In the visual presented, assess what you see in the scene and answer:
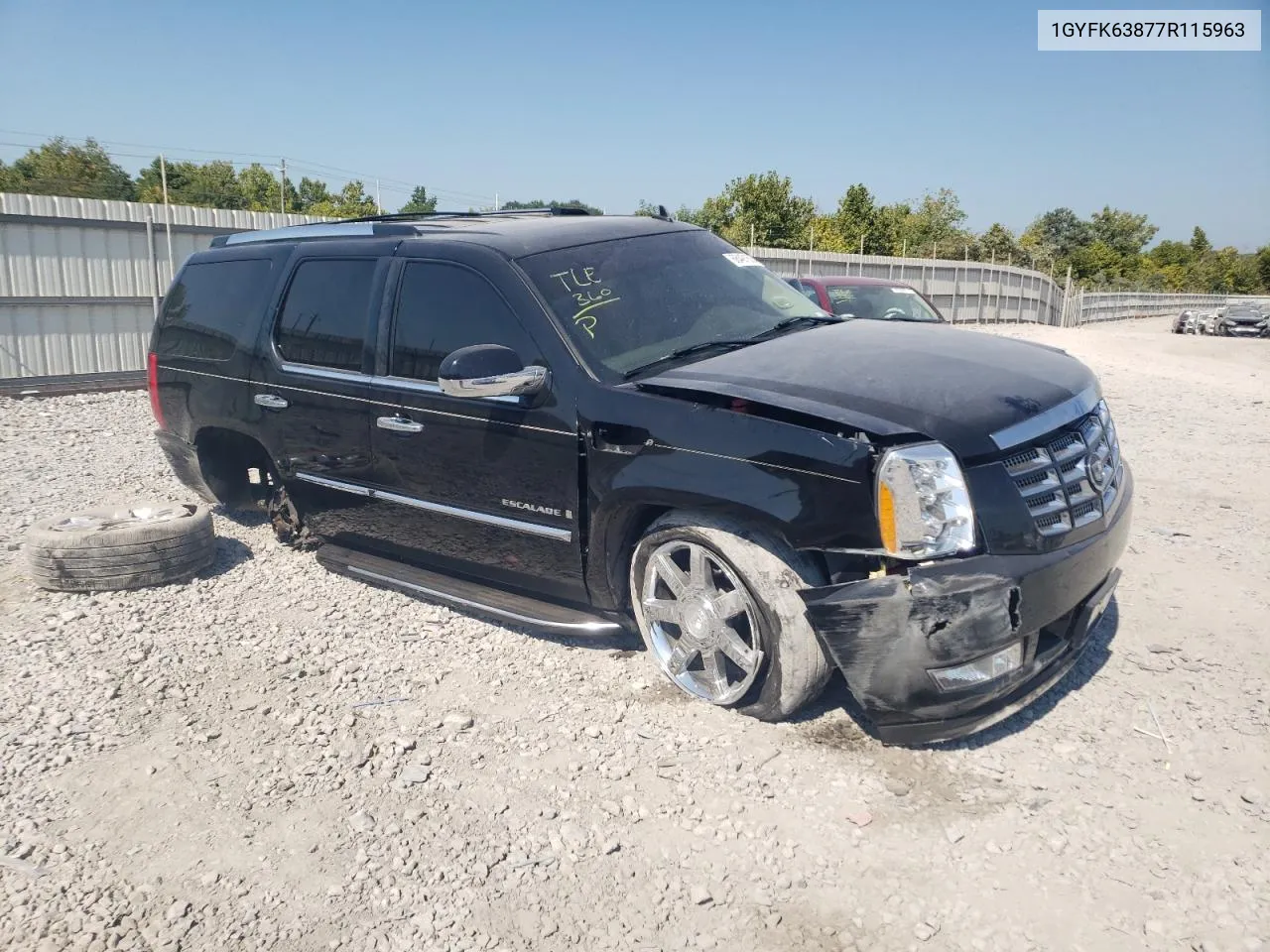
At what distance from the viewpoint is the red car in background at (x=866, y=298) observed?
405 inches

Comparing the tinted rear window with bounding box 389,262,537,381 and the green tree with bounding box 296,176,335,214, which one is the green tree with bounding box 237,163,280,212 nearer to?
the green tree with bounding box 296,176,335,214

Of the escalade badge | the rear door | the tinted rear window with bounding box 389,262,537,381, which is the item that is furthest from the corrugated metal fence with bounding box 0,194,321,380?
the escalade badge

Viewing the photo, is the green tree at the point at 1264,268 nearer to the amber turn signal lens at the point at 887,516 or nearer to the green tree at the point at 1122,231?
the green tree at the point at 1122,231

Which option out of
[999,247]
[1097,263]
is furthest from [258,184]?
[1097,263]

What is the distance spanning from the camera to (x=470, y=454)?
4.11m

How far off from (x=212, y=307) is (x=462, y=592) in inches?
104

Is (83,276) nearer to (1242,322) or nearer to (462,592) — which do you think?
(462,592)

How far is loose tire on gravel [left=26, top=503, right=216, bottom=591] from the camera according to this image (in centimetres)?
487

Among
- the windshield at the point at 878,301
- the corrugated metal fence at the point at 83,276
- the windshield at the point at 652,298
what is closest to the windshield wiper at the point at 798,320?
the windshield at the point at 652,298

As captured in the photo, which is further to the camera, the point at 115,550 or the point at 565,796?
the point at 115,550

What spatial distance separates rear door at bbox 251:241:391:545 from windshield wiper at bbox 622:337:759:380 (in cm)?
144

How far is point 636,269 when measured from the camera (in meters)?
4.33

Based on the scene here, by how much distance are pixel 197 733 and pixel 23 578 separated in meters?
2.50

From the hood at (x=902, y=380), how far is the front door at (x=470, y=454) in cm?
62
